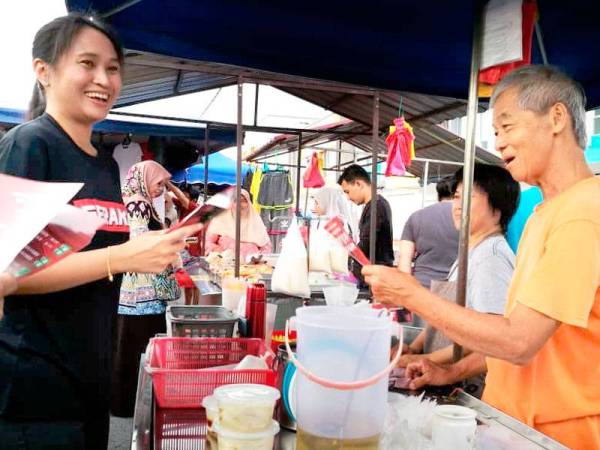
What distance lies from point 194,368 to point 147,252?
0.45 metres

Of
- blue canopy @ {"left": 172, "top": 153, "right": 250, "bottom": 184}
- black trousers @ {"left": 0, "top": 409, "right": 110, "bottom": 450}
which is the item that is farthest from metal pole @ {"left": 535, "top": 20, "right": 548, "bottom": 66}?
blue canopy @ {"left": 172, "top": 153, "right": 250, "bottom": 184}

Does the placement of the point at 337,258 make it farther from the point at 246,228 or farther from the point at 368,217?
the point at 246,228

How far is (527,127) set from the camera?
4.87 feet

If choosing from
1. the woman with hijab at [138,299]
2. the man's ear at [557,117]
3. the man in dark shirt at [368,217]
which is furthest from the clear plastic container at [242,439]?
the man in dark shirt at [368,217]

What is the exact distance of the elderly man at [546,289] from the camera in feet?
4.17

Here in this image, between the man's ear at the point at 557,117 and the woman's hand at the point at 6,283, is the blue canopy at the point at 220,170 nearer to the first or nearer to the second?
the man's ear at the point at 557,117

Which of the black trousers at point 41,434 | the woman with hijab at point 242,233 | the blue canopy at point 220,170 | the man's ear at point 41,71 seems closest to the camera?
the black trousers at point 41,434

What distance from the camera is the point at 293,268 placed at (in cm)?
260

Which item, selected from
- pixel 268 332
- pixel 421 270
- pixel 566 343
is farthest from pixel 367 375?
pixel 421 270

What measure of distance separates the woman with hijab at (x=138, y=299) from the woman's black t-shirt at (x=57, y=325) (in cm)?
213

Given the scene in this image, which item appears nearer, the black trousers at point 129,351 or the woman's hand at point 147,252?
the woman's hand at point 147,252

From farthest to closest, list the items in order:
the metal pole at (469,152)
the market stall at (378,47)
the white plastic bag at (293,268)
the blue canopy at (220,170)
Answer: the blue canopy at (220,170)
the white plastic bag at (293,268)
the market stall at (378,47)
the metal pole at (469,152)

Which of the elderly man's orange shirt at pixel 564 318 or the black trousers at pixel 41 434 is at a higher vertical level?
the elderly man's orange shirt at pixel 564 318

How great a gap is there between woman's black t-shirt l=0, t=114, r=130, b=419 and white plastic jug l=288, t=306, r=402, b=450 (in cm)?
79
